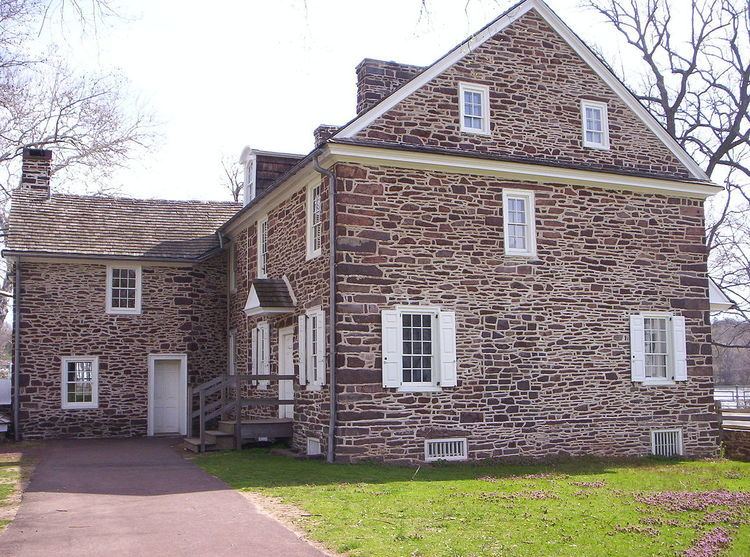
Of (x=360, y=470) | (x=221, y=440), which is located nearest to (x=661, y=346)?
(x=360, y=470)

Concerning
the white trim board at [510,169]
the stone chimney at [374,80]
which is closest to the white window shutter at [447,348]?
the white trim board at [510,169]

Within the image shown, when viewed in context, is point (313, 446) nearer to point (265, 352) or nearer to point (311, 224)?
point (265, 352)

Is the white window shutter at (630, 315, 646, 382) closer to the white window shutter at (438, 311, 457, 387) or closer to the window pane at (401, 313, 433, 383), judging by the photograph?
the white window shutter at (438, 311, 457, 387)

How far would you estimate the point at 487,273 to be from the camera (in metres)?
16.6

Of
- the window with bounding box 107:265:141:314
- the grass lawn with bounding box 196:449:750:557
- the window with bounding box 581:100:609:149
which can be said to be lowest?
the grass lawn with bounding box 196:449:750:557

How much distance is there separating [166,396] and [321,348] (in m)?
9.07

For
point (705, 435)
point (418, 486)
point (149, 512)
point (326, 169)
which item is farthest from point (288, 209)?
point (705, 435)

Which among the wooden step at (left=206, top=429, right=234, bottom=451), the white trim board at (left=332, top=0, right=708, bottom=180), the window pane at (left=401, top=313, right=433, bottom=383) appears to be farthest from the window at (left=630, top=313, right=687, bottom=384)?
the wooden step at (left=206, top=429, right=234, bottom=451)

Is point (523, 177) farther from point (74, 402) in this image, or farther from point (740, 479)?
point (74, 402)

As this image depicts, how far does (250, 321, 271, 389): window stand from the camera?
1967 cm

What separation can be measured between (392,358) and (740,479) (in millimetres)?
6166

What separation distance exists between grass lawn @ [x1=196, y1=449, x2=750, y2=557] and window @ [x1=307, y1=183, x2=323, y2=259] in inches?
160

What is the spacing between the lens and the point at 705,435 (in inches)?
723

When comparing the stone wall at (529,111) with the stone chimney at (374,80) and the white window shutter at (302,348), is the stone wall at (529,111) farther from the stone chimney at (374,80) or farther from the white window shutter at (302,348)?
the white window shutter at (302,348)
